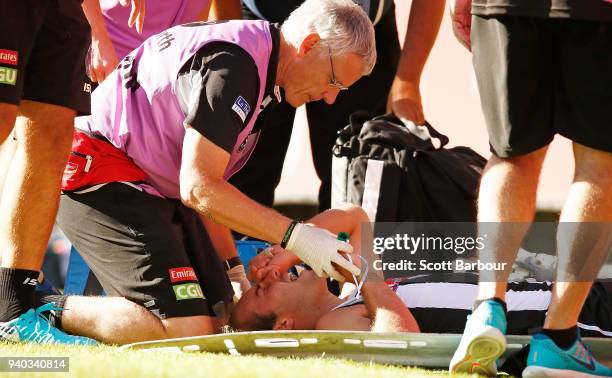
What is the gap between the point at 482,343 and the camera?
104 inches

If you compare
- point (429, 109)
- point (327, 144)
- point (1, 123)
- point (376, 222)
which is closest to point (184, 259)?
point (1, 123)

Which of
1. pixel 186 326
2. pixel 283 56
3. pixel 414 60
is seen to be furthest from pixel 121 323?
pixel 414 60

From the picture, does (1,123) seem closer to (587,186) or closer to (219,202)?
(219,202)

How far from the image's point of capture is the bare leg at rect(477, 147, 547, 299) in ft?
9.17

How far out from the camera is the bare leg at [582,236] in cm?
271

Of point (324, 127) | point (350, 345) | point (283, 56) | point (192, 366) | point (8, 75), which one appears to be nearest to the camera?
point (192, 366)

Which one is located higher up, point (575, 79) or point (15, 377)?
point (575, 79)

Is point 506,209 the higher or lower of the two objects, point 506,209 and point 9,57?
the lower

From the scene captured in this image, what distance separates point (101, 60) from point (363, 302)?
1369 millimetres

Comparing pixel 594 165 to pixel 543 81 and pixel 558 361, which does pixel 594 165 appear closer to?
pixel 543 81

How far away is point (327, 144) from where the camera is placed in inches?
195

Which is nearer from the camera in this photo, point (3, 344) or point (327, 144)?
point (3, 344)

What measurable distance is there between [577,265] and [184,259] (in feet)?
4.33

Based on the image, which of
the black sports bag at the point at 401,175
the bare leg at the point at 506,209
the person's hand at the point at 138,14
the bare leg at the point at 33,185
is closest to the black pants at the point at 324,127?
the black sports bag at the point at 401,175
